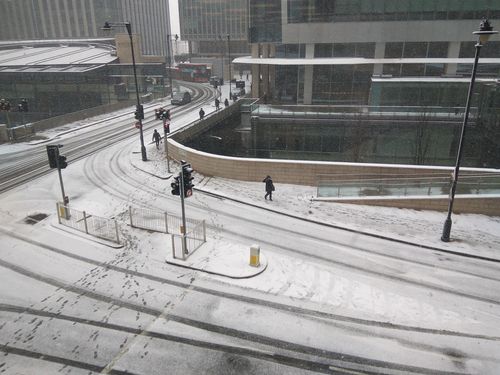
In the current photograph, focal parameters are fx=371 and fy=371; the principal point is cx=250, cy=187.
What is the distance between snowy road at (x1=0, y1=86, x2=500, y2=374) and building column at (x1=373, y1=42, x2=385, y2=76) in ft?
92.8

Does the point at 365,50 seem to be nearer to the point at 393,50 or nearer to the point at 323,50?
the point at 393,50

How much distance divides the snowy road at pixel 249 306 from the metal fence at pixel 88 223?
18.8 inches

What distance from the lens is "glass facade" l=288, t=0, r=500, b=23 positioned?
1446 inches

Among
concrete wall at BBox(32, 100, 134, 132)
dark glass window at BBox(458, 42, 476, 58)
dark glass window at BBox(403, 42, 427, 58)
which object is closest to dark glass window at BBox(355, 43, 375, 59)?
dark glass window at BBox(403, 42, 427, 58)

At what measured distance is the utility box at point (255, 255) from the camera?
1340cm

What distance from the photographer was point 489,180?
1958cm

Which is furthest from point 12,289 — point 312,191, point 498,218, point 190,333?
point 498,218

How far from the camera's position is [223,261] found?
46.0ft

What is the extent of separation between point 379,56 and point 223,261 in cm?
3428

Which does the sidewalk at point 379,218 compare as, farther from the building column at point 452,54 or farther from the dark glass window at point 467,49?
the dark glass window at point 467,49

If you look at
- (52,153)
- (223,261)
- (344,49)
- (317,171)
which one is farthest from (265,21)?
(223,261)

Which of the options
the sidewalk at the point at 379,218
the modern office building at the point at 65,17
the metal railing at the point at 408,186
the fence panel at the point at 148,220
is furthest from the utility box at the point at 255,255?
the modern office building at the point at 65,17

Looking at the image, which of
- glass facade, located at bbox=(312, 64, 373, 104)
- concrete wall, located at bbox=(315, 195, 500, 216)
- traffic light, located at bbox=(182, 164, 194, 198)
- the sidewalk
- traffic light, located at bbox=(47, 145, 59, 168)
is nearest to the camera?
traffic light, located at bbox=(182, 164, 194, 198)

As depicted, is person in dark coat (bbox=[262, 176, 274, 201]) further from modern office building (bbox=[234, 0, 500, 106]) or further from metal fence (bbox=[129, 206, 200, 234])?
modern office building (bbox=[234, 0, 500, 106])
